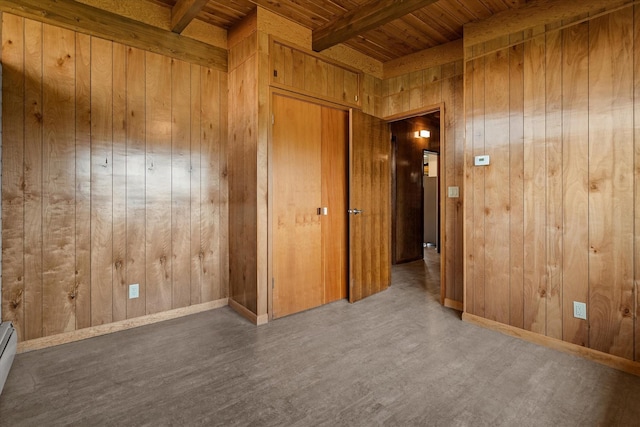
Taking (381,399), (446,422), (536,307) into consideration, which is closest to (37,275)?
(381,399)

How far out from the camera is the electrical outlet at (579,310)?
2.30 metres

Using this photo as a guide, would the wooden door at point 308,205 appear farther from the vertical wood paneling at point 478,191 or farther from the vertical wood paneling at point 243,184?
the vertical wood paneling at point 478,191

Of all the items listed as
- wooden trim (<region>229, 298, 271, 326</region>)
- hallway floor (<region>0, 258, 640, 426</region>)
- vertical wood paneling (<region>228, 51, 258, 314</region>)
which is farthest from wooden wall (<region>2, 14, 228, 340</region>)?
hallway floor (<region>0, 258, 640, 426</region>)

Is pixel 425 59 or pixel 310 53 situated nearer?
pixel 310 53

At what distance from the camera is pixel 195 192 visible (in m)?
3.16

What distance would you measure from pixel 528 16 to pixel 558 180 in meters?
1.38

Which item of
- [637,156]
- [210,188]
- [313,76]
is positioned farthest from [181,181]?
[637,156]

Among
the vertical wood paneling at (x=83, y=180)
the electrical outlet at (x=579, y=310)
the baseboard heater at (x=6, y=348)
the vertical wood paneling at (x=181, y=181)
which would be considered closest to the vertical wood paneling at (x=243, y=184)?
the vertical wood paneling at (x=181, y=181)

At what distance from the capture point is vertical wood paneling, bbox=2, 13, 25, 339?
2256mm

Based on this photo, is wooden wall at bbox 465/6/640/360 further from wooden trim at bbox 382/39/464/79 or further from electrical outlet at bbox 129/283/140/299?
electrical outlet at bbox 129/283/140/299

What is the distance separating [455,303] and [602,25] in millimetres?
2594

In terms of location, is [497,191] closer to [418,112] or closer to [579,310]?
[579,310]

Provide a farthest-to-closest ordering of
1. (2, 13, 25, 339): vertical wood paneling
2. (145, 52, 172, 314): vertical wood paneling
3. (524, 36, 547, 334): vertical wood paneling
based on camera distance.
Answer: (145, 52, 172, 314): vertical wood paneling
(524, 36, 547, 334): vertical wood paneling
(2, 13, 25, 339): vertical wood paneling

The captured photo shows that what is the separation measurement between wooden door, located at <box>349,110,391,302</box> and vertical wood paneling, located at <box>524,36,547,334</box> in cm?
158
